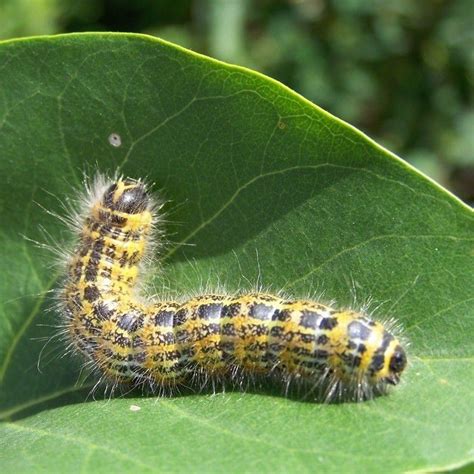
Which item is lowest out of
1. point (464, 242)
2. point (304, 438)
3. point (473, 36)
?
point (304, 438)

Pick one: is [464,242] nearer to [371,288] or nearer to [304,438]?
[371,288]

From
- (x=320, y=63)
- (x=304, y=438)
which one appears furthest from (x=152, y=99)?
(x=320, y=63)

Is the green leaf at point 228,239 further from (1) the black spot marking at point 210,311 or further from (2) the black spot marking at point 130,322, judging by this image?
(2) the black spot marking at point 130,322

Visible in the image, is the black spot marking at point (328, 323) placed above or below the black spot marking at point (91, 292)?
above

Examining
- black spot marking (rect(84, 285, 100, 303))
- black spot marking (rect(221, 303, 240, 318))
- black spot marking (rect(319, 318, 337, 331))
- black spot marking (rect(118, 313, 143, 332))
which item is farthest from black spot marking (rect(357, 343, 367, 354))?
black spot marking (rect(84, 285, 100, 303))

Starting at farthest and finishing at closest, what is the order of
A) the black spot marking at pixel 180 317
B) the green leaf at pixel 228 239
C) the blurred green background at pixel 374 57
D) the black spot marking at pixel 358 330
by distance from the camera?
1. the blurred green background at pixel 374 57
2. the black spot marking at pixel 180 317
3. the black spot marking at pixel 358 330
4. the green leaf at pixel 228 239

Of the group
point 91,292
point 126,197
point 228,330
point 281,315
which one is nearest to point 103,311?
point 91,292

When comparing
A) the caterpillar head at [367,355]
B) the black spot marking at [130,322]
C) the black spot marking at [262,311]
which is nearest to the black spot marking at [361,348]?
the caterpillar head at [367,355]
